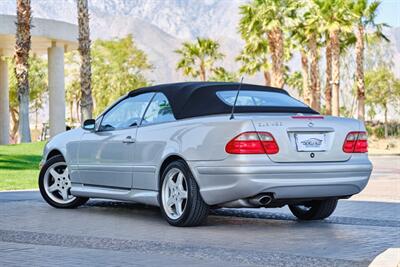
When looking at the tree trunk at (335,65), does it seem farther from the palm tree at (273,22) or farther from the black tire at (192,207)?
the black tire at (192,207)

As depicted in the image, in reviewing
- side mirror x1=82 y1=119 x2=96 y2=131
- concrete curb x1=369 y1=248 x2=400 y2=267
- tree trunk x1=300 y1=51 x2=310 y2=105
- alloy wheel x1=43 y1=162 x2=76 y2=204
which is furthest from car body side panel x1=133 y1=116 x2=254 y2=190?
tree trunk x1=300 y1=51 x2=310 y2=105

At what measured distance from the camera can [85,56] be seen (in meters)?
27.9

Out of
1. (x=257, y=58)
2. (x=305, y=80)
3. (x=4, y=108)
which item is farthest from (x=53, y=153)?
(x=257, y=58)

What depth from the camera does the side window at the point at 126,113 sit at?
10.8 m

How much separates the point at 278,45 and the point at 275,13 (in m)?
1.64

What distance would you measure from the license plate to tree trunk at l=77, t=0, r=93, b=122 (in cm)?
1865

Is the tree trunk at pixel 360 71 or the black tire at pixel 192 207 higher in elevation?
the tree trunk at pixel 360 71

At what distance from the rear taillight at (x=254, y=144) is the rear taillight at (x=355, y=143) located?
910mm

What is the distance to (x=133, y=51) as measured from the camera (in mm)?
77312

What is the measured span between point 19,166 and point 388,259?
58.6 feet

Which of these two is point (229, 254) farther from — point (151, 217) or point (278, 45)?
point (278, 45)

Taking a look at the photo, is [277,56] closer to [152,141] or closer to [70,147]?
[70,147]

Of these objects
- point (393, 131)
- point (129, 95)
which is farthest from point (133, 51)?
point (129, 95)

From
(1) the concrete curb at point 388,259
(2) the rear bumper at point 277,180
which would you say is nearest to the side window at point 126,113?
(2) the rear bumper at point 277,180
